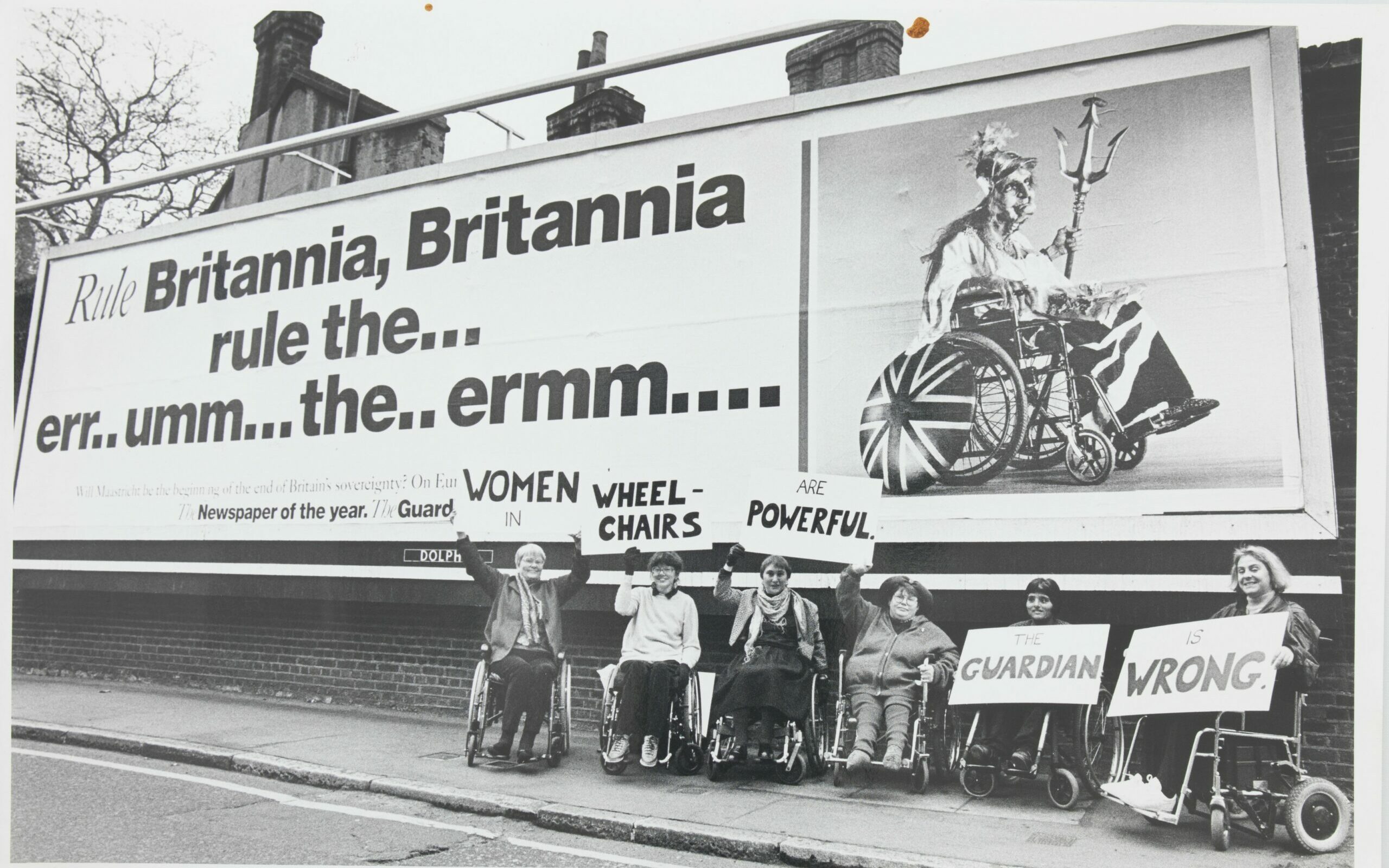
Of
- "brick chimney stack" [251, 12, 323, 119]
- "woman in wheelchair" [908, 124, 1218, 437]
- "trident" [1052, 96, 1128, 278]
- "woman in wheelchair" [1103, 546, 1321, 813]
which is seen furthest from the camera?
"brick chimney stack" [251, 12, 323, 119]

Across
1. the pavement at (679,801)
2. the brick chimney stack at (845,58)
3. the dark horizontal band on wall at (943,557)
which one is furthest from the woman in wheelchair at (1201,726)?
the brick chimney stack at (845,58)

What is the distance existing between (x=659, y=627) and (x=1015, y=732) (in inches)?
96.4

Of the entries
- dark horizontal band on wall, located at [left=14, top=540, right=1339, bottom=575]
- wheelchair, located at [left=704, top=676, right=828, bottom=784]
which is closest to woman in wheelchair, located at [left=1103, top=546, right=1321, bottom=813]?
dark horizontal band on wall, located at [left=14, top=540, right=1339, bottom=575]

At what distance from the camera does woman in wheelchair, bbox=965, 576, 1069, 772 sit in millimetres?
6680

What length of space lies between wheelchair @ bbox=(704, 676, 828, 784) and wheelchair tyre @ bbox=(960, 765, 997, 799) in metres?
0.97

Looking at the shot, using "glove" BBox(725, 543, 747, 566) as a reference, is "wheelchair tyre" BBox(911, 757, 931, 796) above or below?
below

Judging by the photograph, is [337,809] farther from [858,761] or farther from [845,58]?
[845,58]

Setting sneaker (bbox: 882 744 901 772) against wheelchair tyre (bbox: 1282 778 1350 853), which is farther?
sneaker (bbox: 882 744 901 772)

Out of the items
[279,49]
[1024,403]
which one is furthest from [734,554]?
[279,49]

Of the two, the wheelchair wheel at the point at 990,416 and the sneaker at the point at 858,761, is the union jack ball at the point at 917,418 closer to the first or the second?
the wheelchair wheel at the point at 990,416

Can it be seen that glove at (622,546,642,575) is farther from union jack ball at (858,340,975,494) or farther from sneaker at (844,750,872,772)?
sneaker at (844,750,872,772)

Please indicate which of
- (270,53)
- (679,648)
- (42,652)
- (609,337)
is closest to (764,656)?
(679,648)

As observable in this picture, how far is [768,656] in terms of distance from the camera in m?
7.32

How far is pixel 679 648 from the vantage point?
25.0 ft
